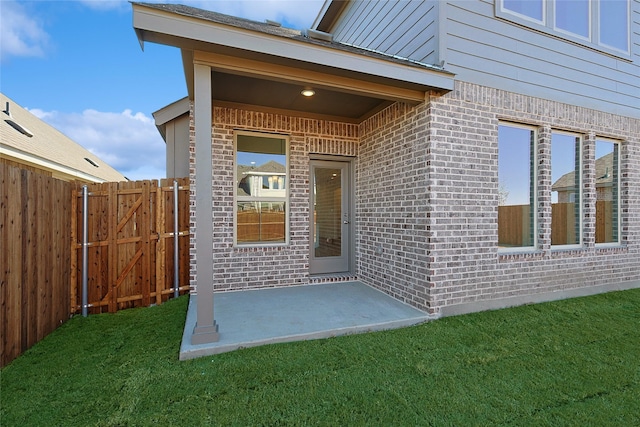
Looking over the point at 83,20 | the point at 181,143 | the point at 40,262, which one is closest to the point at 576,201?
the point at 181,143

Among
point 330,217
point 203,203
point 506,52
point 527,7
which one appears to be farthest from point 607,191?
point 203,203

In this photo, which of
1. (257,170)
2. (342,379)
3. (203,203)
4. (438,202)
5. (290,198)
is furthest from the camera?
(290,198)

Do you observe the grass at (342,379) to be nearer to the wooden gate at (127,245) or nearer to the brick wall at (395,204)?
the wooden gate at (127,245)

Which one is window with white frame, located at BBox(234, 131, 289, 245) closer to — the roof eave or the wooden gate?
the wooden gate

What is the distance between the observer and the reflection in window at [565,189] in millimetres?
4895

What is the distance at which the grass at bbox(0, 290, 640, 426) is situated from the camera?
2170 mm

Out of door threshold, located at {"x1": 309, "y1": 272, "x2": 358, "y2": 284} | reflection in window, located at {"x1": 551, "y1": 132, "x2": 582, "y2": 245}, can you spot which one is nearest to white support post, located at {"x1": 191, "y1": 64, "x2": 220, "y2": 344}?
door threshold, located at {"x1": 309, "y1": 272, "x2": 358, "y2": 284}

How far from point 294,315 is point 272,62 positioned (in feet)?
9.53

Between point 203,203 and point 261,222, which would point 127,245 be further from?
point 203,203

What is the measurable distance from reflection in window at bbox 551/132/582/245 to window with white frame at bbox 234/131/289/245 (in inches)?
169

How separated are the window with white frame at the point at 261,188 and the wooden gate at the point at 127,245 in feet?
3.04

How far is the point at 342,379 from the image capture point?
2570mm

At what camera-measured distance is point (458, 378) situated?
2.61 m

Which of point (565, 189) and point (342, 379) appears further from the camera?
point (565, 189)
